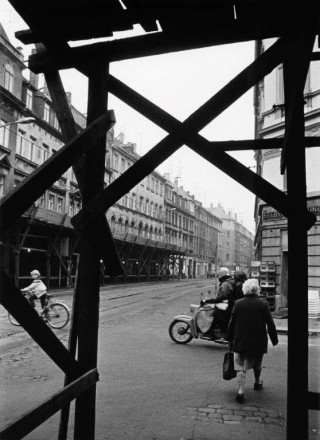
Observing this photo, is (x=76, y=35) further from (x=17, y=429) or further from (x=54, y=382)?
(x=54, y=382)

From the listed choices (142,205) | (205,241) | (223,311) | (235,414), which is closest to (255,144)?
(235,414)

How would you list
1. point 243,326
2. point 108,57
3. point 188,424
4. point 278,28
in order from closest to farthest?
point 278,28 < point 108,57 < point 188,424 < point 243,326

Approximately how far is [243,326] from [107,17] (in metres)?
4.24

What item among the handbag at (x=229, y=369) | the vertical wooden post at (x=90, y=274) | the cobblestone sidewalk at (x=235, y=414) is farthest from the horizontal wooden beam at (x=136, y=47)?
the handbag at (x=229, y=369)

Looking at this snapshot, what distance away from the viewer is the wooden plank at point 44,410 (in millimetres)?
1975

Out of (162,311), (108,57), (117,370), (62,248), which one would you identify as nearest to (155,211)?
(62,248)

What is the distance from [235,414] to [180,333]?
466cm

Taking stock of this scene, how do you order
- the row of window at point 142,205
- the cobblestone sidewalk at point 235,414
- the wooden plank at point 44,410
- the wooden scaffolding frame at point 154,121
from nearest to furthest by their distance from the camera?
1. the wooden plank at point 44,410
2. the wooden scaffolding frame at point 154,121
3. the cobblestone sidewalk at point 235,414
4. the row of window at point 142,205

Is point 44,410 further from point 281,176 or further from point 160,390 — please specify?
point 281,176

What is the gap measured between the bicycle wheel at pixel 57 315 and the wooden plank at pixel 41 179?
9111 mm

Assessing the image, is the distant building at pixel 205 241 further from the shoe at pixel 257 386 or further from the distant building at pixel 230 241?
the shoe at pixel 257 386

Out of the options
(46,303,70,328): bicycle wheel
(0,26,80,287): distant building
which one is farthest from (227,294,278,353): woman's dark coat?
(0,26,80,287): distant building

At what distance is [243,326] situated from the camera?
18.5 feet

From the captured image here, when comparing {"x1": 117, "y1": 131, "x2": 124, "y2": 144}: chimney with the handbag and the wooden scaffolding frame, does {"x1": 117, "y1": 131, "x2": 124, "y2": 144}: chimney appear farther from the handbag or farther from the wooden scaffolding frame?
the wooden scaffolding frame
